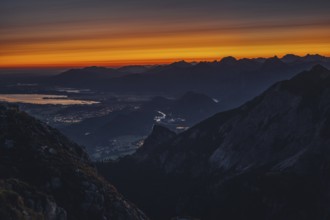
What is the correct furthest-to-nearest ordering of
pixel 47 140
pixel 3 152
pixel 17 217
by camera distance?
pixel 47 140 < pixel 3 152 < pixel 17 217

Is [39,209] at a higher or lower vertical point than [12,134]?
lower

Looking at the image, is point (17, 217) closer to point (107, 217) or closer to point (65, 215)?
point (65, 215)

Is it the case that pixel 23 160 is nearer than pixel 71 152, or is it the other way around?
pixel 23 160

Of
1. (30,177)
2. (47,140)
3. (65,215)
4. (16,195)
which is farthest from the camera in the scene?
(47,140)

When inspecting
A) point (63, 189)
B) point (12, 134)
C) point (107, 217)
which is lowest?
point (107, 217)

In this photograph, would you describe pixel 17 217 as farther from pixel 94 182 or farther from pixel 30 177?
pixel 94 182

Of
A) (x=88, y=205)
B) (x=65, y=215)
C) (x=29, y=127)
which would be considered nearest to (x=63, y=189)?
(x=88, y=205)
